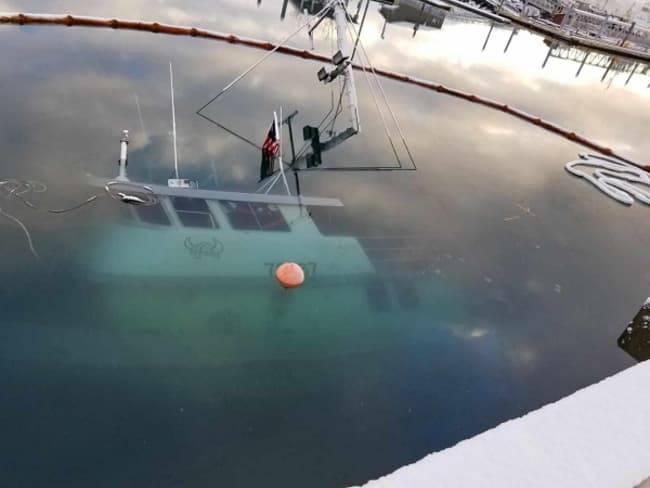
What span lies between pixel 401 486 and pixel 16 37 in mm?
13072

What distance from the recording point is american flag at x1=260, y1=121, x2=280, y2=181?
809 cm

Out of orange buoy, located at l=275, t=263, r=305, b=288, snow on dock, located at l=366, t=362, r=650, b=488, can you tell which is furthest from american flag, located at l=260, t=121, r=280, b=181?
snow on dock, located at l=366, t=362, r=650, b=488

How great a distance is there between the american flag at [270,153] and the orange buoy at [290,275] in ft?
8.10

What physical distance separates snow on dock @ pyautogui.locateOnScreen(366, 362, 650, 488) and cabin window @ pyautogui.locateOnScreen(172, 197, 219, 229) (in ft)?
16.0

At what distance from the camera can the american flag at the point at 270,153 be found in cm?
809

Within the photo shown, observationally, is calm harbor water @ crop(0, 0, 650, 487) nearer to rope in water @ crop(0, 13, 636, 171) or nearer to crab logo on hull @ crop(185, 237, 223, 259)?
crab logo on hull @ crop(185, 237, 223, 259)

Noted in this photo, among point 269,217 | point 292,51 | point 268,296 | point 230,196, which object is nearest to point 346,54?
point 230,196

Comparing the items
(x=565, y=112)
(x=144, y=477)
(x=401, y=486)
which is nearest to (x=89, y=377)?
(x=144, y=477)

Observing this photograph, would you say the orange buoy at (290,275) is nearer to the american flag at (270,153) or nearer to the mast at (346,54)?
the american flag at (270,153)

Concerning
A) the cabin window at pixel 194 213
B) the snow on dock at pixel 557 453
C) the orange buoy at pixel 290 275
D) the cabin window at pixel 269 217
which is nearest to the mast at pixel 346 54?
the cabin window at pixel 269 217

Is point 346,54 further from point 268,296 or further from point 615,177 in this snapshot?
point 615,177

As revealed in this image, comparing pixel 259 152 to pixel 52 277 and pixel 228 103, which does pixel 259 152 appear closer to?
pixel 228 103

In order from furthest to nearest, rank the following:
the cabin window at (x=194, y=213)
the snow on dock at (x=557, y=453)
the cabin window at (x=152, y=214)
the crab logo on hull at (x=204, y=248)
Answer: the cabin window at (x=194, y=213), the cabin window at (x=152, y=214), the crab logo on hull at (x=204, y=248), the snow on dock at (x=557, y=453)

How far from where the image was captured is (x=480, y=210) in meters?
8.85
